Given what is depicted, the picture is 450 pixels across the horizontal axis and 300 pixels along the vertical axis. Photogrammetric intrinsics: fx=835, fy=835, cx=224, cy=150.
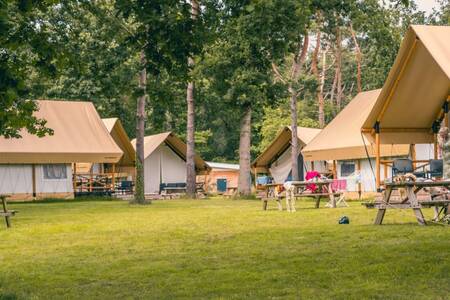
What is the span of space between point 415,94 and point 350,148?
9.76 meters

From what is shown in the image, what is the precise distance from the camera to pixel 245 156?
3662 cm

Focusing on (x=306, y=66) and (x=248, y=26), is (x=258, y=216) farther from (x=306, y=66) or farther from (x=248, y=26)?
(x=306, y=66)

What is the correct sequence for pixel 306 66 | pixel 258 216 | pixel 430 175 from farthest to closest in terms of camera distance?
pixel 306 66 → pixel 430 175 → pixel 258 216

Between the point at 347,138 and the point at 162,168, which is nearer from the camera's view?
the point at 347,138

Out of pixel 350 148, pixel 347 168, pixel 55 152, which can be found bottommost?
pixel 347 168

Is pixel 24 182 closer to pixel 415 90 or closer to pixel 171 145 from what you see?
pixel 171 145

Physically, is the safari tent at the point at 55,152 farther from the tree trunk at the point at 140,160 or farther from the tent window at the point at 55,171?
the tree trunk at the point at 140,160

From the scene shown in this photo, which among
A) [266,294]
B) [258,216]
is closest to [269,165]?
[258,216]

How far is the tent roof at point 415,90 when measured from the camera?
17828 mm

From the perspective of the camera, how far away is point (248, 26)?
1295 cm

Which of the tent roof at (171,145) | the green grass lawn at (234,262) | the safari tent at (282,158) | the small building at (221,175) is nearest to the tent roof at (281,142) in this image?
the safari tent at (282,158)

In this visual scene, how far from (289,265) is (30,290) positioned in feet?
8.32

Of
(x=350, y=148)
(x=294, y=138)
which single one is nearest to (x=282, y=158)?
(x=294, y=138)

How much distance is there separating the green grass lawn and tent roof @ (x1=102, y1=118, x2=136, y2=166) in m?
26.6
